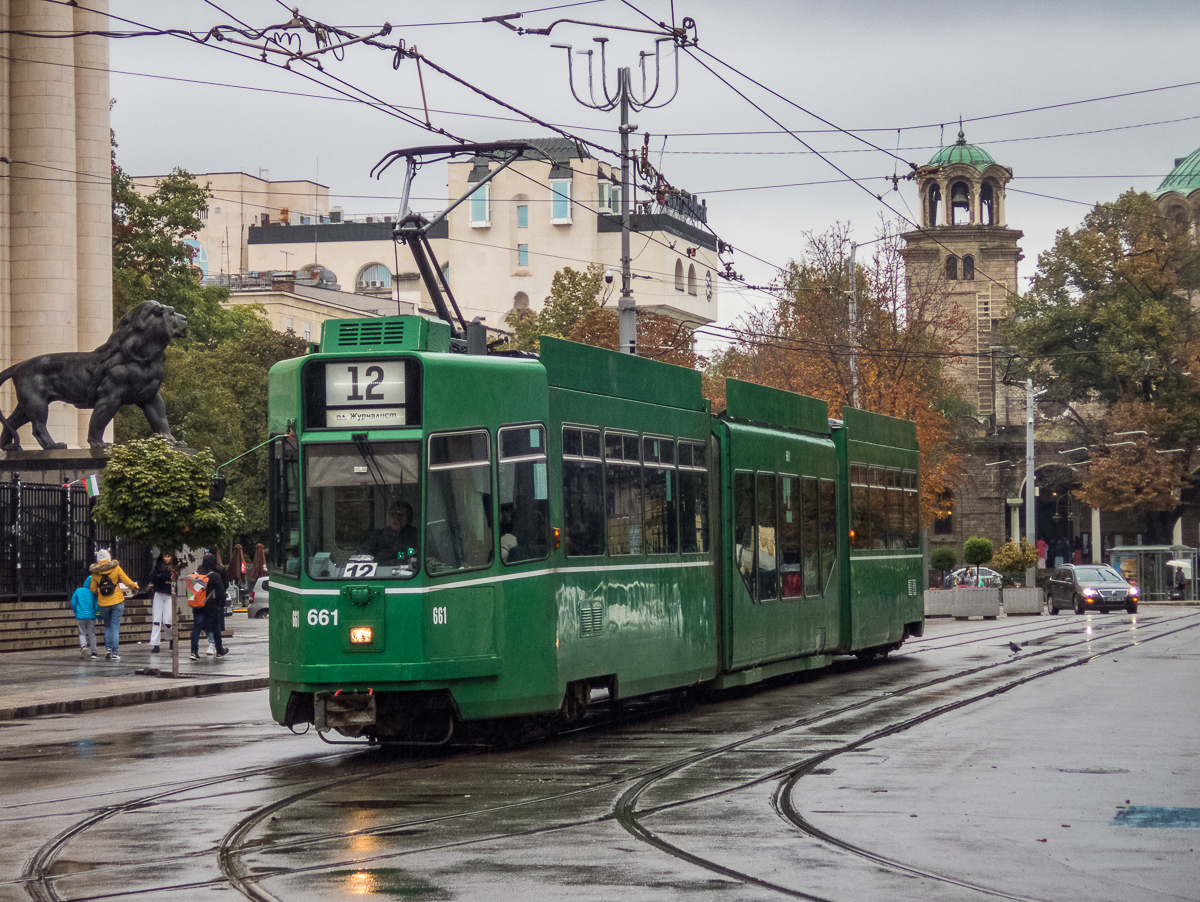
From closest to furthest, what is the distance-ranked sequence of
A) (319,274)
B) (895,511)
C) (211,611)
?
1. (895,511)
2. (211,611)
3. (319,274)

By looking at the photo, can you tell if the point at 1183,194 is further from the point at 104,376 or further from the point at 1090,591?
the point at 104,376

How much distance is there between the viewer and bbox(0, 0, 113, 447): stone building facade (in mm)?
42625

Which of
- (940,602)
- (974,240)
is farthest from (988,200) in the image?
(940,602)

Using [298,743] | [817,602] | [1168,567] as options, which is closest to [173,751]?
[298,743]

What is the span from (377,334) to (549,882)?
643 cm

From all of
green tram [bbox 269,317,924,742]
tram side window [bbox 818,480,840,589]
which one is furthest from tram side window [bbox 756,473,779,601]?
green tram [bbox 269,317,924,742]

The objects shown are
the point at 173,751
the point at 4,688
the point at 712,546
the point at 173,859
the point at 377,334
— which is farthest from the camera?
the point at 4,688

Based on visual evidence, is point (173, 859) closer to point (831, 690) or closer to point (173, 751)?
point (173, 751)

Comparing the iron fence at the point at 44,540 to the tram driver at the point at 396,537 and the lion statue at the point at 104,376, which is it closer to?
the lion statue at the point at 104,376

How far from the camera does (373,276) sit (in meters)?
121

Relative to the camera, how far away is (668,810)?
1052 cm

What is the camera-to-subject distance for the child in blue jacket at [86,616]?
2770 centimetres

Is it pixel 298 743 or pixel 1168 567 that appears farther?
pixel 1168 567

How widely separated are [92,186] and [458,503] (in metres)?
33.7
